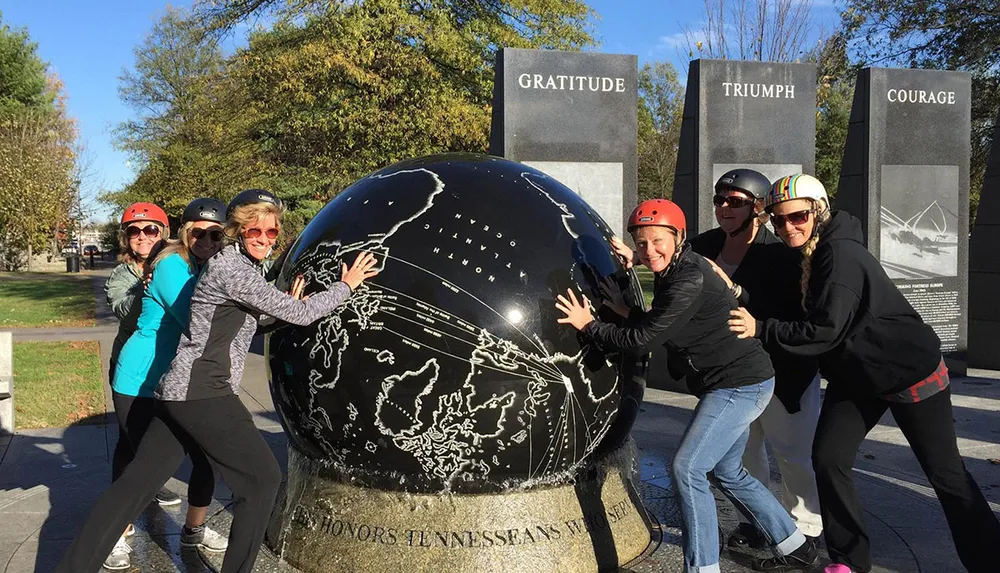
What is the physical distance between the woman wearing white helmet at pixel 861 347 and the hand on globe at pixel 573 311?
63cm

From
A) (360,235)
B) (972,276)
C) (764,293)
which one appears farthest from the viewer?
(972,276)

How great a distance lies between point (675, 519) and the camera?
4656 mm

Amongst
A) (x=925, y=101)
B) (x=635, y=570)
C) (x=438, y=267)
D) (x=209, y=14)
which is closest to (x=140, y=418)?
(x=438, y=267)

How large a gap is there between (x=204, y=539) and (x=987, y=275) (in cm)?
1088

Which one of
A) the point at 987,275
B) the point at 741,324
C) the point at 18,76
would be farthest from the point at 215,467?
the point at 18,76

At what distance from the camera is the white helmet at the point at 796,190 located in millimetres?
3582

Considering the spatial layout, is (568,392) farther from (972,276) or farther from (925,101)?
(972,276)

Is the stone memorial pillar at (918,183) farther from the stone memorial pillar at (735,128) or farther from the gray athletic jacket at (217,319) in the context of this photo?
the gray athletic jacket at (217,319)

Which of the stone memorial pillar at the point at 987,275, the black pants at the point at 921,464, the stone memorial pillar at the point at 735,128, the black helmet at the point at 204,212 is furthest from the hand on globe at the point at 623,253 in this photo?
the stone memorial pillar at the point at 987,275

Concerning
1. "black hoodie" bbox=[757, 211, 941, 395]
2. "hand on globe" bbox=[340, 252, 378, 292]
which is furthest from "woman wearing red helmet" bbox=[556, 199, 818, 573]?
"hand on globe" bbox=[340, 252, 378, 292]

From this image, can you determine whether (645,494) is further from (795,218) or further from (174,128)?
(174,128)

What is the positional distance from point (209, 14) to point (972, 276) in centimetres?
1679

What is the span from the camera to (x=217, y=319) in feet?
10.9

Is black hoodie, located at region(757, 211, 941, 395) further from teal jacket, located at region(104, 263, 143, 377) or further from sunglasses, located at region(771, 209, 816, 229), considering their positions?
teal jacket, located at region(104, 263, 143, 377)
